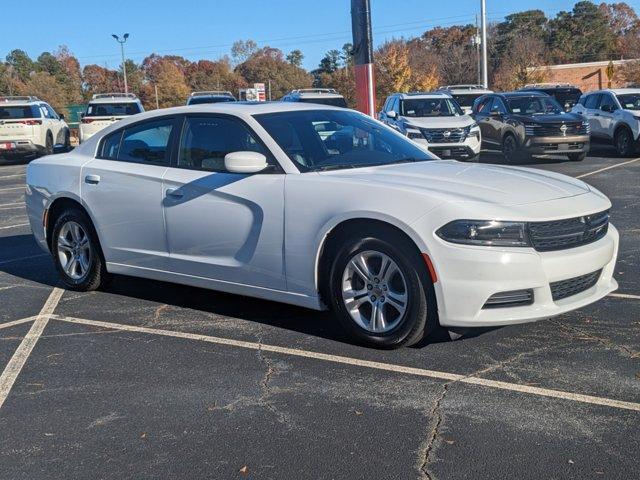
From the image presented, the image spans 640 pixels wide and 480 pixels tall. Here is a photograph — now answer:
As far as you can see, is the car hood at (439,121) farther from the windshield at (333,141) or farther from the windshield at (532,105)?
the windshield at (333,141)

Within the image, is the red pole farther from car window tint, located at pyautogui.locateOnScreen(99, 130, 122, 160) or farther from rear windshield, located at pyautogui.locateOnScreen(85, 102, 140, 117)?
car window tint, located at pyautogui.locateOnScreen(99, 130, 122, 160)

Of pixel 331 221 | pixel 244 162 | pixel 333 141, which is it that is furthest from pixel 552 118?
pixel 331 221

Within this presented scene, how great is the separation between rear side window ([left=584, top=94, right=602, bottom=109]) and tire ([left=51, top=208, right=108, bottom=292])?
16655 millimetres

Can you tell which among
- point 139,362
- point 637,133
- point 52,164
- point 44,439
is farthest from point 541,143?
point 44,439

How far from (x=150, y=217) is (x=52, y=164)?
154cm

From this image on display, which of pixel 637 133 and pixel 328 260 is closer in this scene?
pixel 328 260

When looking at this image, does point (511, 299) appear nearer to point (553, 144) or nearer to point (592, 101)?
point (553, 144)

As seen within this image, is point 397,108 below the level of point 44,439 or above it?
above

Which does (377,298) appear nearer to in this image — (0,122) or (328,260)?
(328,260)

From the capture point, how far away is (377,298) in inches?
197

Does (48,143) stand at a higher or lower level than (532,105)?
lower

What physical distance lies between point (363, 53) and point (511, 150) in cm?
418

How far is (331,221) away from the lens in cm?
507

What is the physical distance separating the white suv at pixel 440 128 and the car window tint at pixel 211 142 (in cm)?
1092
